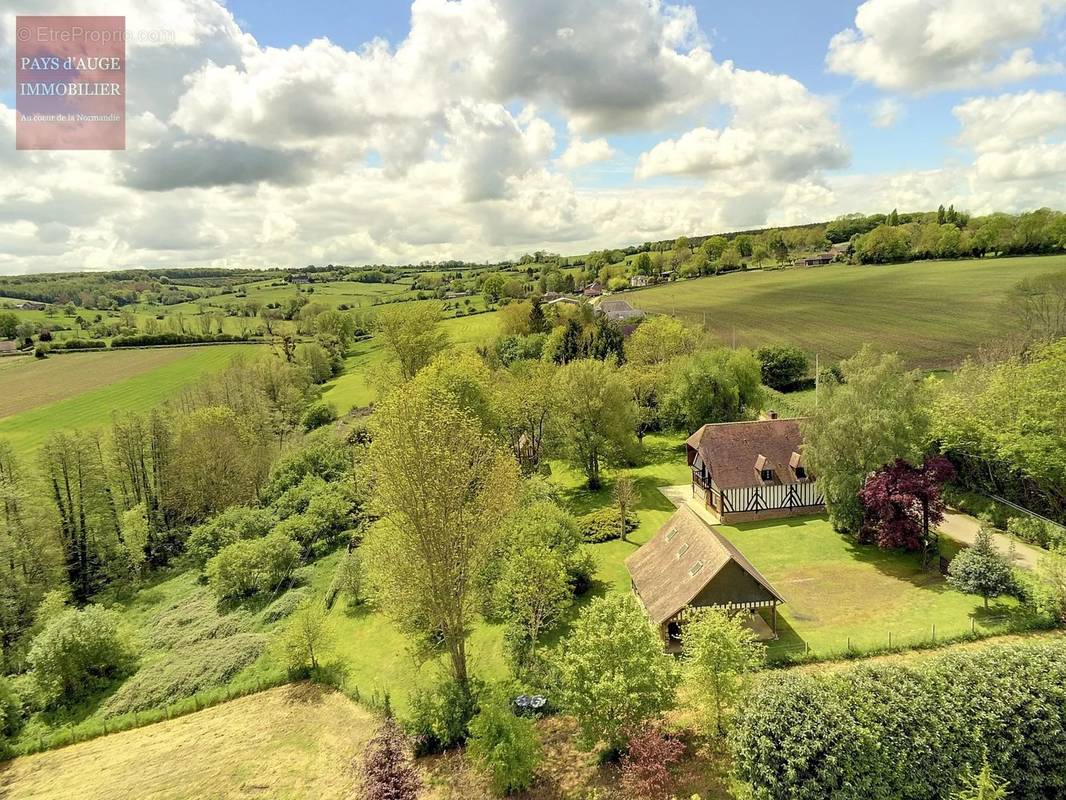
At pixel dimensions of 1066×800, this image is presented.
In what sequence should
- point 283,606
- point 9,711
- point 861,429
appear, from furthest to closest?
1. point 283,606
2. point 861,429
3. point 9,711

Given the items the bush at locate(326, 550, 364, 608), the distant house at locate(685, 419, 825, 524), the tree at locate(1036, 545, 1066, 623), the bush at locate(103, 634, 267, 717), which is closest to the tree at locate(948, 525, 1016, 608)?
the tree at locate(1036, 545, 1066, 623)

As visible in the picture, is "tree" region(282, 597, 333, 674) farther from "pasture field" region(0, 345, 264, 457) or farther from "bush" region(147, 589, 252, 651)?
"pasture field" region(0, 345, 264, 457)

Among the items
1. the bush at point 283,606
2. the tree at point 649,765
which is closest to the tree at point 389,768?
the tree at point 649,765

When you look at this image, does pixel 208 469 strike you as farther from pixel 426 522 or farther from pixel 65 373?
pixel 65 373

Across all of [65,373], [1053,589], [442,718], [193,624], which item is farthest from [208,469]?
[1053,589]

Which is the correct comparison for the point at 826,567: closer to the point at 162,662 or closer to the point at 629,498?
the point at 629,498

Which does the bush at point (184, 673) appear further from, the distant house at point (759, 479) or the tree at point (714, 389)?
the tree at point (714, 389)
